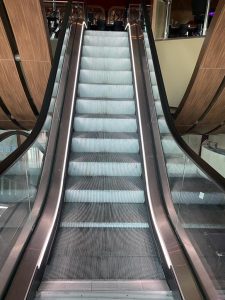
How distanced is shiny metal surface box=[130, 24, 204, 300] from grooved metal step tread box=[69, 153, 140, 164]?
0.25m

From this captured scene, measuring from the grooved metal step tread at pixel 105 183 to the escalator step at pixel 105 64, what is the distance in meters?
Answer: 2.63

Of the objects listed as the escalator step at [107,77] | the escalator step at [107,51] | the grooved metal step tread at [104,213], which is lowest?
the grooved metal step tread at [104,213]

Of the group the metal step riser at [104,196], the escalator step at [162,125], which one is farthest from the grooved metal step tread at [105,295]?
the escalator step at [162,125]

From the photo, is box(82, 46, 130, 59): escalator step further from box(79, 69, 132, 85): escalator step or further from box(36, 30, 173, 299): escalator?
box(79, 69, 132, 85): escalator step

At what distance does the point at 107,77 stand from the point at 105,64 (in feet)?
1.45

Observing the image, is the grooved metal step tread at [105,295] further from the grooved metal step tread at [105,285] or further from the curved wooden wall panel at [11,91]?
the curved wooden wall panel at [11,91]

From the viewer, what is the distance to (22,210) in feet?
8.64

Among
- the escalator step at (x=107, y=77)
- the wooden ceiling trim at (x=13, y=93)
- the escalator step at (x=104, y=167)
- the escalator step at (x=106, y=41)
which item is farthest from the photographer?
the escalator step at (x=106, y=41)

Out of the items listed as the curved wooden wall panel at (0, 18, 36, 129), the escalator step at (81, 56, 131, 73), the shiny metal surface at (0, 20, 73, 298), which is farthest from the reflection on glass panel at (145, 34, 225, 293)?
the curved wooden wall panel at (0, 18, 36, 129)

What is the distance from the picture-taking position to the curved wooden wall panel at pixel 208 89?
4254 mm

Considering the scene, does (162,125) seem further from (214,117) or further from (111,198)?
(214,117)

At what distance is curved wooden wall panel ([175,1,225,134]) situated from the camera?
4254 millimetres

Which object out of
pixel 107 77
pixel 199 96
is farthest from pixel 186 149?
pixel 199 96

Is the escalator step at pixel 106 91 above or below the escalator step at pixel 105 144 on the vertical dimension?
above
